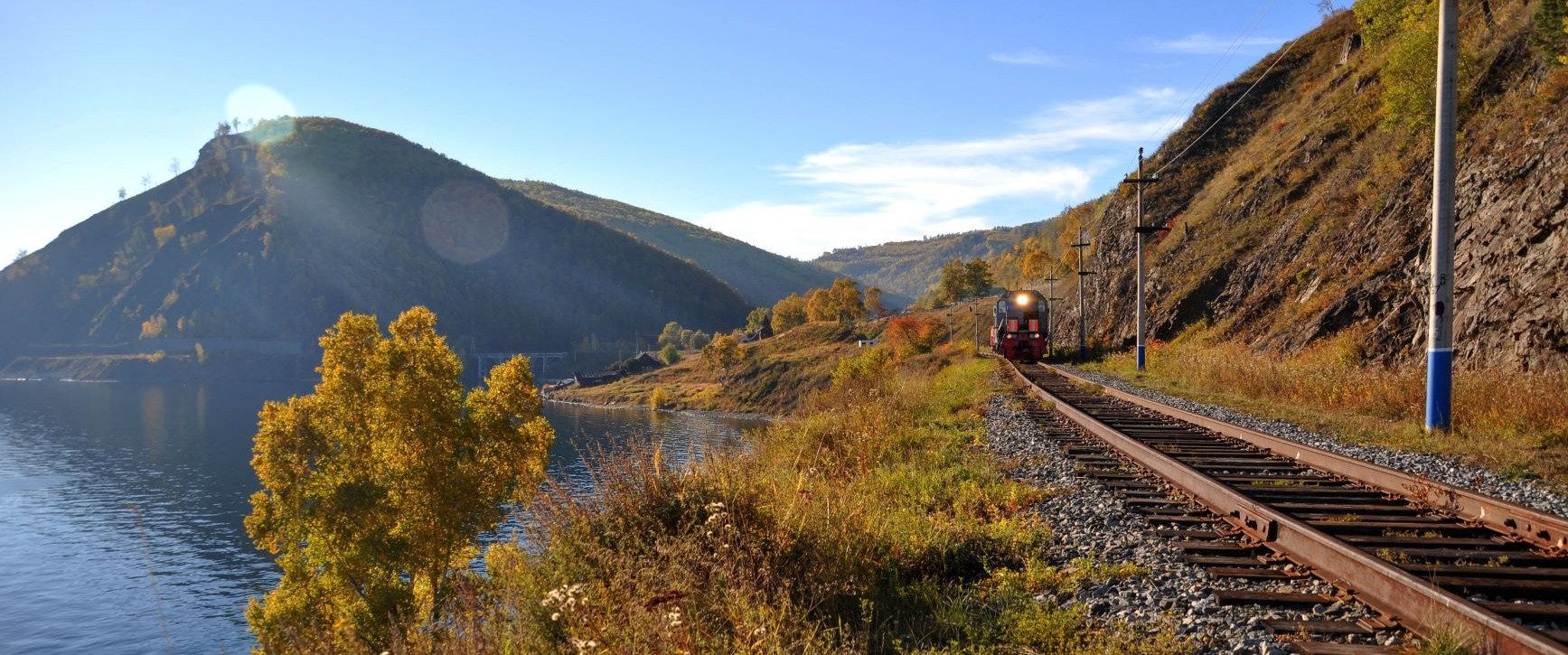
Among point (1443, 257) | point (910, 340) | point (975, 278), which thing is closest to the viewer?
point (1443, 257)

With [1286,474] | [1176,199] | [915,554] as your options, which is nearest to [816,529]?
[915,554]

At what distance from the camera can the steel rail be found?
5129 mm

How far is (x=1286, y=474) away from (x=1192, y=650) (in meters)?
5.29

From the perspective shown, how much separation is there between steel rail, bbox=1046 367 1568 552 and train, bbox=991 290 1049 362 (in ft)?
92.0

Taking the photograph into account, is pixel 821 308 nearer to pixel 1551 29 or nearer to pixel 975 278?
pixel 975 278

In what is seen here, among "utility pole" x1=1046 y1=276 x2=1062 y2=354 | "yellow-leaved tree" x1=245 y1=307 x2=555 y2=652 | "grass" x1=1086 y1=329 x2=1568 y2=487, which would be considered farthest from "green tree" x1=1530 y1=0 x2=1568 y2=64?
"yellow-leaved tree" x1=245 y1=307 x2=555 y2=652

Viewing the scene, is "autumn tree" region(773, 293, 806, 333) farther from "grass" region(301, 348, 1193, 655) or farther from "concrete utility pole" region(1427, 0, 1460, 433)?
"grass" region(301, 348, 1193, 655)

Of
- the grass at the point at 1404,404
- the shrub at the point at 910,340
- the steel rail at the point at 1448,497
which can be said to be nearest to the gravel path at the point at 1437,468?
the grass at the point at 1404,404

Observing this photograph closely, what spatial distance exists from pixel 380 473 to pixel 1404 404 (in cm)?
2869

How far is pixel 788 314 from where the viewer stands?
164m

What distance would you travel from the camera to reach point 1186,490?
24.5ft

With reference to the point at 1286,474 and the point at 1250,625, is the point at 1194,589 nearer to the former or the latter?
the point at 1250,625

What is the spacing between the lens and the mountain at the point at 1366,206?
15547 millimetres

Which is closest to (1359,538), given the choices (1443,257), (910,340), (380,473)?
(1443,257)
